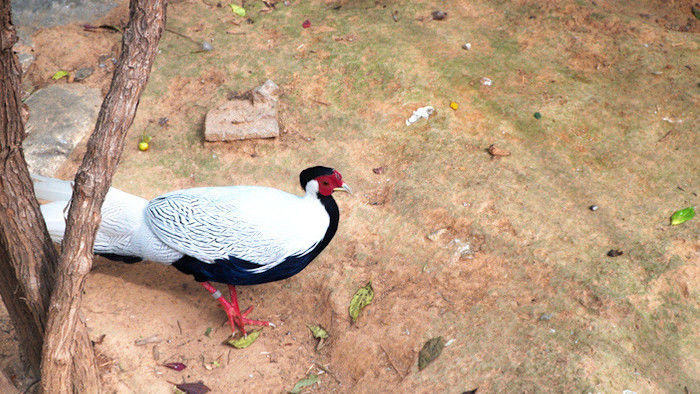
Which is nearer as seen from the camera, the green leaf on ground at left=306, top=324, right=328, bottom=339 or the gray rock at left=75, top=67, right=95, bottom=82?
the green leaf on ground at left=306, top=324, right=328, bottom=339

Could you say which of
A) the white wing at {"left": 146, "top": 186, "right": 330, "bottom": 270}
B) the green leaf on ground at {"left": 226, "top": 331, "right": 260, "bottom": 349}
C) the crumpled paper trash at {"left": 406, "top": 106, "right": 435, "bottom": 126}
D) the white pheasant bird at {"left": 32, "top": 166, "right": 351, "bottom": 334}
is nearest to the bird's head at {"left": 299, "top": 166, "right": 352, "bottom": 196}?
the white pheasant bird at {"left": 32, "top": 166, "right": 351, "bottom": 334}

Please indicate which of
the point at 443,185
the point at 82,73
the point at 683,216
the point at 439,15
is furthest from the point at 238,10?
the point at 683,216

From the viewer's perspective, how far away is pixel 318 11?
6.45 metres

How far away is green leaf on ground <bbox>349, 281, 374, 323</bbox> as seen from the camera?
12.6 feet

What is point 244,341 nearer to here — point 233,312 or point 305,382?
point 233,312

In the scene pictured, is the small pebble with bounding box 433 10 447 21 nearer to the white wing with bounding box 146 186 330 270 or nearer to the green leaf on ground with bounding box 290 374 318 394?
the white wing with bounding box 146 186 330 270

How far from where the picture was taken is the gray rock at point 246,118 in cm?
514

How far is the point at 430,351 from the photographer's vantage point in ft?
11.4

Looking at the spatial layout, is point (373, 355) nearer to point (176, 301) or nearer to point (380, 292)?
point (380, 292)

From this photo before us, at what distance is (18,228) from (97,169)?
1.71 ft

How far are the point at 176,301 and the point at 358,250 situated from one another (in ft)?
4.42

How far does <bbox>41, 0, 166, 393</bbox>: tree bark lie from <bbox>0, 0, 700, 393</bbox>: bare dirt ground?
3.12 ft

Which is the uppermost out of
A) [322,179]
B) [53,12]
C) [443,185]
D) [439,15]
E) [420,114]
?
[53,12]

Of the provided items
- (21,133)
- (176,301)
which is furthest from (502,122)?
(21,133)
